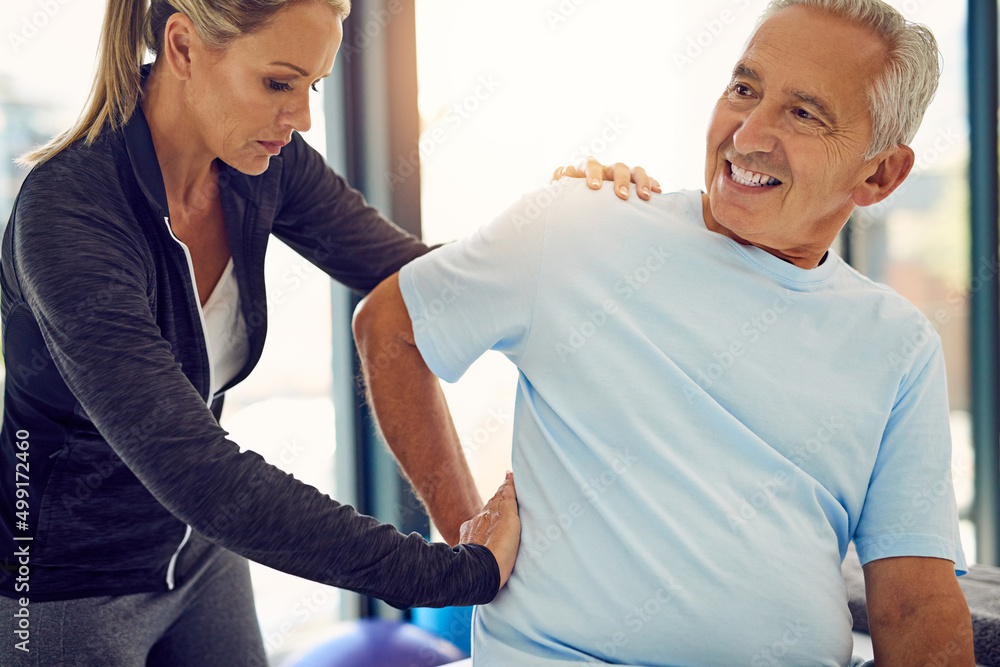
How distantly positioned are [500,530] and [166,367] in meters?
0.49

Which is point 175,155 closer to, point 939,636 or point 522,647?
point 522,647

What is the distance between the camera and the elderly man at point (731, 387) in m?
1.07

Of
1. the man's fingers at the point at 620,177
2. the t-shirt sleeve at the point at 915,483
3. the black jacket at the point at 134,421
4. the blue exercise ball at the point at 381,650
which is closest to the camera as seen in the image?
the black jacket at the point at 134,421

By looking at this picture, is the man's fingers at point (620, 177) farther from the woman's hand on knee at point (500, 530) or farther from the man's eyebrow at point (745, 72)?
the woman's hand on knee at point (500, 530)

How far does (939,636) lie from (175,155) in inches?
49.9

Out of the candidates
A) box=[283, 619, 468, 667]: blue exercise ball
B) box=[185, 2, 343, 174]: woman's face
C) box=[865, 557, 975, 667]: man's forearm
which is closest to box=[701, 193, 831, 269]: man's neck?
box=[865, 557, 975, 667]: man's forearm

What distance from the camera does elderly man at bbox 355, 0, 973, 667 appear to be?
3.52 ft

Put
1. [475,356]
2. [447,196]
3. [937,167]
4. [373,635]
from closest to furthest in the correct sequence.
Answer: [475,356], [373,635], [447,196], [937,167]

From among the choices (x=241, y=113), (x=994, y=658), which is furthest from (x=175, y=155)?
(x=994, y=658)

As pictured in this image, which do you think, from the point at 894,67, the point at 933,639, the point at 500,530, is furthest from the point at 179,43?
the point at 933,639

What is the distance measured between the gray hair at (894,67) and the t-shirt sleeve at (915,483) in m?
0.34

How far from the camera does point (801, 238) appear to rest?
1.22 metres

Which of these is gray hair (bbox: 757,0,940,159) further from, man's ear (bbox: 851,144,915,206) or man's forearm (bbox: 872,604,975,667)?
man's forearm (bbox: 872,604,975,667)

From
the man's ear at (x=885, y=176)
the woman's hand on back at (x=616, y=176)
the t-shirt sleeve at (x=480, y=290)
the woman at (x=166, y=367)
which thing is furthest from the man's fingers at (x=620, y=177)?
the woman at (x=166, y=367)
